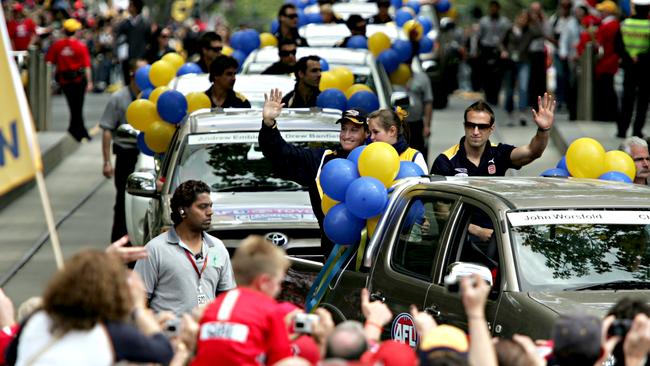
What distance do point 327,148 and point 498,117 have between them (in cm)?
1625

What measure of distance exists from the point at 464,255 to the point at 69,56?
18.2 meters

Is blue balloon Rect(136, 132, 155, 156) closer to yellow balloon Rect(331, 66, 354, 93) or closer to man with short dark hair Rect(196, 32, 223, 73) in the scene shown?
yellow balloon Rect(331, 66, 354, 93)

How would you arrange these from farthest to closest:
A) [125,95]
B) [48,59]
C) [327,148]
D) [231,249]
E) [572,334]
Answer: [48,59]
[125,95]
[327,148]
[231,249]
[572,334]

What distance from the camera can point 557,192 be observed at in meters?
8.29

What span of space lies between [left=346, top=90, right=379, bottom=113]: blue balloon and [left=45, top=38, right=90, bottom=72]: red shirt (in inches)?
463

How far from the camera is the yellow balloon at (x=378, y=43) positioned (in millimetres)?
19609

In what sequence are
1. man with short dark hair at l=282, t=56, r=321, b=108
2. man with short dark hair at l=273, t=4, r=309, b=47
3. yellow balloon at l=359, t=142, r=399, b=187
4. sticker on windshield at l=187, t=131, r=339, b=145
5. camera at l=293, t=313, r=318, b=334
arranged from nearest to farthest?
camera at l=293, t=313, r=318, b=334
yellow balloon at l=359, t=142, r=399, b=187
sticker on windshield at l=187, t=131, r=339, b=145
man with short dark hair at l=282, t=56, r=321, b=108
man with short dark hair at l=273, t=4, r=309, b=47

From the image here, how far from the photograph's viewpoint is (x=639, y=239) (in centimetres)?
802

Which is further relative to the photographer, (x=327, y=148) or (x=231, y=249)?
(x=327, y=148)

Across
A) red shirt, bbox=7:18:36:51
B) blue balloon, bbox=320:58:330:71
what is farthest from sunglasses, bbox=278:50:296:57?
red shirt, bbox=7:18:36:51

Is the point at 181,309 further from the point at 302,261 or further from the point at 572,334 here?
the point at 572,334

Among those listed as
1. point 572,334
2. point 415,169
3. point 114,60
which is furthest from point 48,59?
point 572,334

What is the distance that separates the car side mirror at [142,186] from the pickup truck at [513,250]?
10.3 feet

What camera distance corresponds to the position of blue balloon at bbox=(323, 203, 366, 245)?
9.23 metres
